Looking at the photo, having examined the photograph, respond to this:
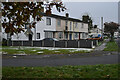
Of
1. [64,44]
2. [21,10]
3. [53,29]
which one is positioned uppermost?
[53,29]

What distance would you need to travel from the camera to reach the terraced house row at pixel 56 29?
3177 cm

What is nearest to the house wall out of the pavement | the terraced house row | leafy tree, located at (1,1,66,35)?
the terraced house row

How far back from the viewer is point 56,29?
36781 mm

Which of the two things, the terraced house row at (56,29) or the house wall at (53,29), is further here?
the terraced house row at (56,29)

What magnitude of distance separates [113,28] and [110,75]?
33.1 metres

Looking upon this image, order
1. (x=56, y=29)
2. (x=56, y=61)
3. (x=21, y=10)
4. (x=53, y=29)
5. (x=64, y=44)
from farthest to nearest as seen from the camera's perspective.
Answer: (x=56, y=29) < (x=53, y=29) < (x=64, y=44) < (x=56, y=61) < (x=21, y=10)

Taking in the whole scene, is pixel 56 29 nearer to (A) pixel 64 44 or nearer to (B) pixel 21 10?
(A) pixel 64 44

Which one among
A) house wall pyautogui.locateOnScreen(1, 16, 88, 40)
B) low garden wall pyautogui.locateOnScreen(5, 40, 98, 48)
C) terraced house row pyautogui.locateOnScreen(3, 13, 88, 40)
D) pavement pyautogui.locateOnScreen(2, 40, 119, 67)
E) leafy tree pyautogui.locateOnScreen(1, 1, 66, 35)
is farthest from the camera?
terraced house row pyautogui.locateOnScreen(3, 13, 88, 40)

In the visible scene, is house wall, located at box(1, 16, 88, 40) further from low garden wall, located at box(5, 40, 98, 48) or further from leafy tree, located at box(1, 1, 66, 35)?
leafy tree, located at box(1, 1, 66, 35)

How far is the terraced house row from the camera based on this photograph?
31766mm

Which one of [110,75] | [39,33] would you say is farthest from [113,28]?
[110,75]

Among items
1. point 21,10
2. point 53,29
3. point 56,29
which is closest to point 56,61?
point 21,10

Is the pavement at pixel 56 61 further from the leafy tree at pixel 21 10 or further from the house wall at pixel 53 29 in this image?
the house wall at pixel 53 29

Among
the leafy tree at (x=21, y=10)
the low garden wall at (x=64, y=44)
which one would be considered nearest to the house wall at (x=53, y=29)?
the low garden wall at (x=64, y=44)
